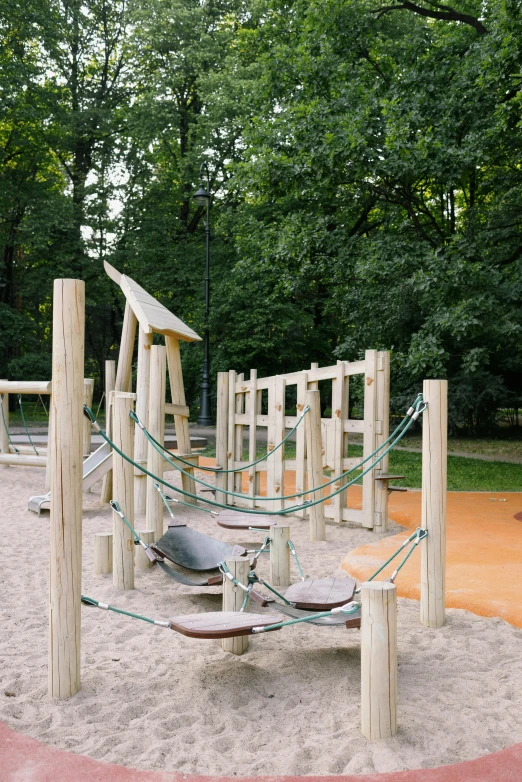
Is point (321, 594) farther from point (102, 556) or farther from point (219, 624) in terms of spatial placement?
point (102, 556)

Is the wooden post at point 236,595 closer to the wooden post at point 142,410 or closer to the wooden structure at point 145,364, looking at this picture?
the wooden structure at point 145,364

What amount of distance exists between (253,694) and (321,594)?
29.8 inches

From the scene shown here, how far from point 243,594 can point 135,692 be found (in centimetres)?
86

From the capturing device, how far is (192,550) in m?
5.00

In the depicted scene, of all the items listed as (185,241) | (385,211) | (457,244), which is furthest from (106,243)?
(457,244)

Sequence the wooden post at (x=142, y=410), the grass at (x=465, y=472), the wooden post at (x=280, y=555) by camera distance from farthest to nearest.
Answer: the grass at (x=465, y=472) < the wooden post at (x=142, y=410) < the wooden post at (x=280, y=555)

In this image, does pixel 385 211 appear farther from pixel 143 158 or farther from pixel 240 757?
pixel 240 757

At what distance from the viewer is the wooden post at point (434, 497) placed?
4.06 m

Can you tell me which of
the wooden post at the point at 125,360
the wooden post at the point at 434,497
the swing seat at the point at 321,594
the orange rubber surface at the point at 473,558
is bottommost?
the orange rubber surface at the point at 473,558

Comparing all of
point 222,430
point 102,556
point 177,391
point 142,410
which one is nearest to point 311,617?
point 102,556

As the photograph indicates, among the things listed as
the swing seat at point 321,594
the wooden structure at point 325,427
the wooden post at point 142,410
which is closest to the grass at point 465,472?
the wooden structure at point 325,427

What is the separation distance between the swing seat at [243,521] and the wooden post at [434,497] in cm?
196

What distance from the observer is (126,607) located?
4.59 meters

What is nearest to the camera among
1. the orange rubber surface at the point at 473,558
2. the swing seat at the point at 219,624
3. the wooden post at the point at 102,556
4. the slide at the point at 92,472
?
the swing seat at the point at 219,624
